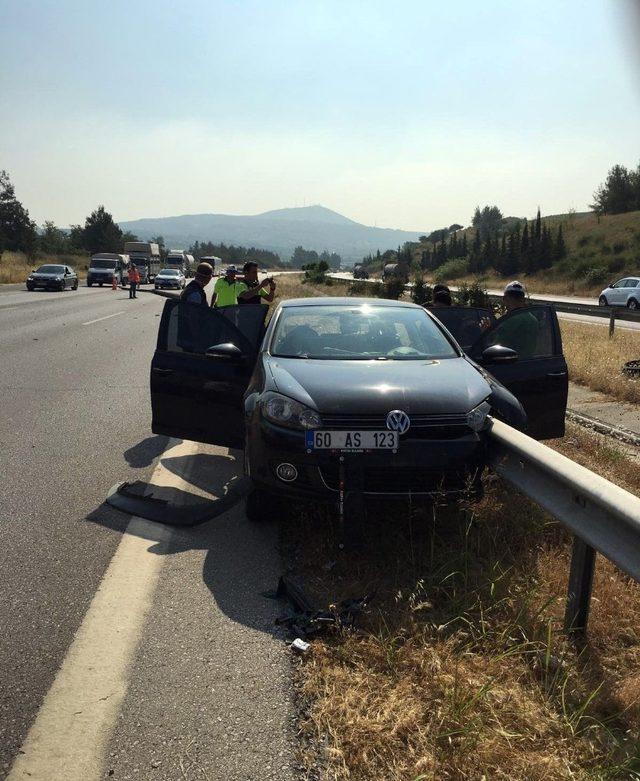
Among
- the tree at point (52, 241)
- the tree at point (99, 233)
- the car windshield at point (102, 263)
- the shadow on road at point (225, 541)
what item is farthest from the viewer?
→ the tree at point (99, 233)

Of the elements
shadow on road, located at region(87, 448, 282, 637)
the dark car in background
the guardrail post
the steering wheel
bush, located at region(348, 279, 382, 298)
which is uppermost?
the steering wheel

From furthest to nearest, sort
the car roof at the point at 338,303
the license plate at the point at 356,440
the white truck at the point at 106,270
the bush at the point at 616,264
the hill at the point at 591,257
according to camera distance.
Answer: the bush at the point at 616,264
the hill at the point at 591,257
the white truck at the point at 106,270
the car roof at the point at 338,303
the license plate at the point at 356,440

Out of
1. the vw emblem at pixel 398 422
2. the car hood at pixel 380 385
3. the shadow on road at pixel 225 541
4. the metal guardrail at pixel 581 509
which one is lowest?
the shadow on road at pixel 225 541

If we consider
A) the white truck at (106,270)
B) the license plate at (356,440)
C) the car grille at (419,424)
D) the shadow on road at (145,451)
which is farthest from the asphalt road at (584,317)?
the white truck at (106,270)

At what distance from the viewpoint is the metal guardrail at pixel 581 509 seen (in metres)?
2.77

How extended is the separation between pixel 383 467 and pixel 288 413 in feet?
2.05

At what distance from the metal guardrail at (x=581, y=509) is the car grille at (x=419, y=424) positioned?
28cm

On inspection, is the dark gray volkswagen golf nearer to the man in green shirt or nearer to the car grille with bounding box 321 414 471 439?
the car grille with bounding box 321 414 471 439

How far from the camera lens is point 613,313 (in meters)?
16.1

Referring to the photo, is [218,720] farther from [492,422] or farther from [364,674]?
[492,422]

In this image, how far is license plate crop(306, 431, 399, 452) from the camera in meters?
4.04

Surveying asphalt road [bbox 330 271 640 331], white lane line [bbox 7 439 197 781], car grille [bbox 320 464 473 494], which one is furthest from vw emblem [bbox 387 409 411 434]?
asphalt road [bbox 330 271 640 331]

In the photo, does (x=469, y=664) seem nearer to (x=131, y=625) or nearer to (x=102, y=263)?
(x=131, y=625)

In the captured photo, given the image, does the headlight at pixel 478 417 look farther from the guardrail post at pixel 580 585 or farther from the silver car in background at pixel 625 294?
the silver car in background at pixel 625 294
